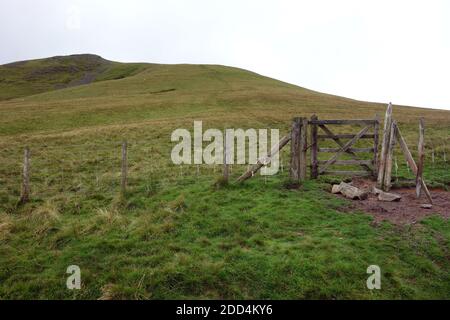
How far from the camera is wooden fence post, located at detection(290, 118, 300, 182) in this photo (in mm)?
12508

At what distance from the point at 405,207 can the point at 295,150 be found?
4135 mm

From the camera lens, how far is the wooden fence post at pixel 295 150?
492 inches

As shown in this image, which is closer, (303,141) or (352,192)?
(352,192)

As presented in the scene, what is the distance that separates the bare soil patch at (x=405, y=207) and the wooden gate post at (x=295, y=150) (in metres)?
2.51

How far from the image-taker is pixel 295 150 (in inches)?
496

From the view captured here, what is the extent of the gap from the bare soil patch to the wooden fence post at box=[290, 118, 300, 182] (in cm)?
251

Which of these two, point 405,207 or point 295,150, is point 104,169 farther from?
point 405,207

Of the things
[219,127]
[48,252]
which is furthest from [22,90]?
[48,252]
